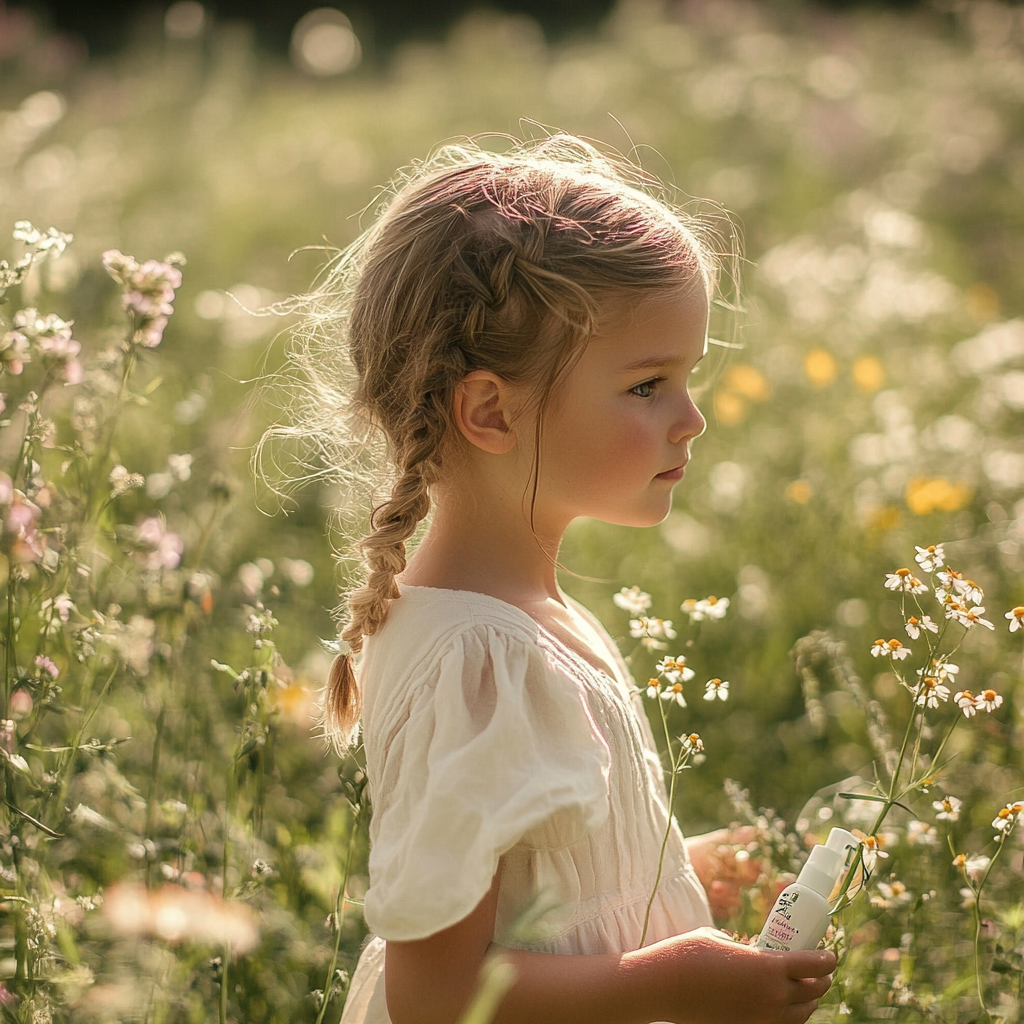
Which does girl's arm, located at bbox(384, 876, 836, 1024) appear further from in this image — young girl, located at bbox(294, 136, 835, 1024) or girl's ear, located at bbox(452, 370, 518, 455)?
girl's ear, located at bbox(452, 370, 518, 455)

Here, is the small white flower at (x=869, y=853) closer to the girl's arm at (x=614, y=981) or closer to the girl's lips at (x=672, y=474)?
the girl's arm at (x=614, y=981)

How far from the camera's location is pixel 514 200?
135 cm

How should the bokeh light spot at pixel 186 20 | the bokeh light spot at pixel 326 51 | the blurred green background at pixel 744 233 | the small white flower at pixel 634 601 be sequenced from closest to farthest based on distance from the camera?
1. the small white flower at pixel 634 601
2. the blurred green background at pixel 744 233
3. the bokeh light spot at pixel 186 20
4. the bokeh light spot at pixel 326 51

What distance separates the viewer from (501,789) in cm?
113

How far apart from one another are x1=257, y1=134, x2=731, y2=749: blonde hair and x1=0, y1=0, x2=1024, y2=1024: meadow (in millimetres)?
184

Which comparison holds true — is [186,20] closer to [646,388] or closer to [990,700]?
[646,388]

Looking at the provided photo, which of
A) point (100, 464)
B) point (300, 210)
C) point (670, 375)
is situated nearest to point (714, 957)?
point (670, 375)

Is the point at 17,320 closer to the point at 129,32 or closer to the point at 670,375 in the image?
the point at 670,375

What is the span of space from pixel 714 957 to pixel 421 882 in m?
0.33

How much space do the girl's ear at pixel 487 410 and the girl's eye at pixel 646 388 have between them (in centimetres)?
14

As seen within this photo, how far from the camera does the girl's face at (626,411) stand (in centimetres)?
133

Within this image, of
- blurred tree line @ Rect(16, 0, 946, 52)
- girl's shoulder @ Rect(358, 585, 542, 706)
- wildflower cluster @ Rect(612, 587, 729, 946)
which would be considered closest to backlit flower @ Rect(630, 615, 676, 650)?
wildflower cluster @ Rect(612, 587, 729, 946)

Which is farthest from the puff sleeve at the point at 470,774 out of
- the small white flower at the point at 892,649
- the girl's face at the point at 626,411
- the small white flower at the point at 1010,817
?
the small white flower at the point at 1010,817

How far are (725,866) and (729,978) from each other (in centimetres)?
46
